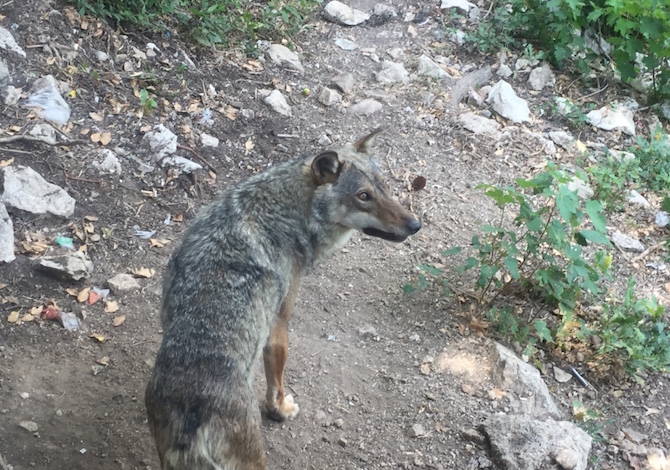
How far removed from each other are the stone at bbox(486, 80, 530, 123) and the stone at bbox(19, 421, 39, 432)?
7.30m

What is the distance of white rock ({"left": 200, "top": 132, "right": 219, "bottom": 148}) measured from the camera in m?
7.72

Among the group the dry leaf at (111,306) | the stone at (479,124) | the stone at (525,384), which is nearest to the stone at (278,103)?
the stone at (479,124)

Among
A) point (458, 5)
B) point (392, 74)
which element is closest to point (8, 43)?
point (392, 74)

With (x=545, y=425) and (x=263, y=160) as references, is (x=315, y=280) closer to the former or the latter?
(x=263, y=160)

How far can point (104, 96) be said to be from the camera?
24.8ft

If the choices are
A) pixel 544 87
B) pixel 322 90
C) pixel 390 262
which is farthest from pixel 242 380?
pixel 544 87

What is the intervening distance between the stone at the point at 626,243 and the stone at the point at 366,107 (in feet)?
11.8

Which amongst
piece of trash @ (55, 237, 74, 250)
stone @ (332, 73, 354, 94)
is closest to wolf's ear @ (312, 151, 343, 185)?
piece of trash @ (55, 237, 74, 250)

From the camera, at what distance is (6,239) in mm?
5676

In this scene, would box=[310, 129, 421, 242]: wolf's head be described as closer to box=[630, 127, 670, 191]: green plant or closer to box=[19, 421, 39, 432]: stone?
box=[19, 421, 39, 432]: stone

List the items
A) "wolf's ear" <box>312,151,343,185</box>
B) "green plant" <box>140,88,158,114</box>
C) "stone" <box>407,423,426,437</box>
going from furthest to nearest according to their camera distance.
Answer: "green plant" <box>140,88,158,114</box> → "stone" <box>407,423,426,437</box> → "wolf's ear" <box>312,151,343,185</box>

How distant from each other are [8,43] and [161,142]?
2.11m

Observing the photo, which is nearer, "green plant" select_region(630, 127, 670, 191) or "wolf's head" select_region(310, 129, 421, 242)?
"wolf's head" select_region(310, 129, 421, 242)

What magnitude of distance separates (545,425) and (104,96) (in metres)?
6.06
